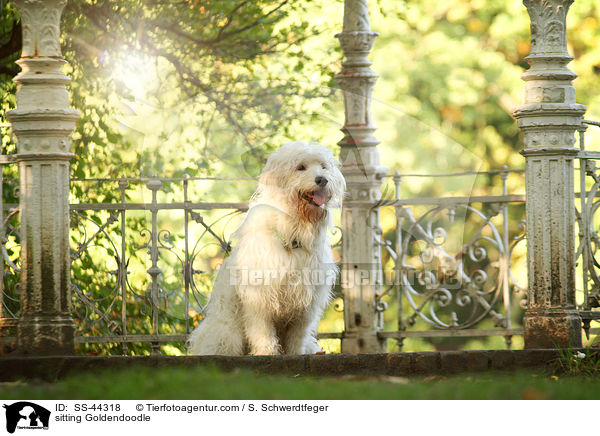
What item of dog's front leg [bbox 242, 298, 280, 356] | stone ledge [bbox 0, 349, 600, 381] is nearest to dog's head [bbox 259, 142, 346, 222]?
dog's front leg [bbox 242, 298, 280, 356]

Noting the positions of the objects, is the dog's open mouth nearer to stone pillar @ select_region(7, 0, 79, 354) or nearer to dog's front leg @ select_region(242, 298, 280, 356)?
dog's front leg @ select_region(242, 298, 280, 356)

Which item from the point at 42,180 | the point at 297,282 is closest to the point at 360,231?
the point at 297,282

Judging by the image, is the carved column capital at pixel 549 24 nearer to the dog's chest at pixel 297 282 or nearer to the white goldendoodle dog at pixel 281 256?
the white goldendoodle dog at pixel 281 256

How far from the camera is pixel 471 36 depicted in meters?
15.2

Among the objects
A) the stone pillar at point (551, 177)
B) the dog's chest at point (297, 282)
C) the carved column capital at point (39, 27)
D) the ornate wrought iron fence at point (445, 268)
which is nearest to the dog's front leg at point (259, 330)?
the dog's chest at point (297, 282)

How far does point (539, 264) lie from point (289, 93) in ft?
16.5

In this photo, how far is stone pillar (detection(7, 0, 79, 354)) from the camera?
539 cm

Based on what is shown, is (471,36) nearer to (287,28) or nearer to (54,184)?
(287,28)

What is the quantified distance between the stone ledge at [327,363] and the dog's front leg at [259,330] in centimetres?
25

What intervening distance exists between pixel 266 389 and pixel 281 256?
1271 mm

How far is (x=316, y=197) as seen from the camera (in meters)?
5.18

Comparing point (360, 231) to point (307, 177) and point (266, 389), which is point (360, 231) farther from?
point (266, 389)
